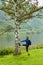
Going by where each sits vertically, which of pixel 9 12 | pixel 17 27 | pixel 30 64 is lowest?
pixel 30 64

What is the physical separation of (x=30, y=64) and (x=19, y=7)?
10.6 m

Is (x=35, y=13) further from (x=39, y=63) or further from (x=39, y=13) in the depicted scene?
(x=39, y=63)

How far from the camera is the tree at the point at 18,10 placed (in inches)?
1206

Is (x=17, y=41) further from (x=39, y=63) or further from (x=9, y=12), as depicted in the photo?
(x=39, y=63)

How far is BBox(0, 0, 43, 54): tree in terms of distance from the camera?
101 feet

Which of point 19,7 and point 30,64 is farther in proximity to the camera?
point 19,7

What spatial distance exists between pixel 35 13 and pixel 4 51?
6.96m

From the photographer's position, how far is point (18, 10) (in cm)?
3075

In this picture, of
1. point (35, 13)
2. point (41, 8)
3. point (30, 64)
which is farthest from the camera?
point (35, 13)

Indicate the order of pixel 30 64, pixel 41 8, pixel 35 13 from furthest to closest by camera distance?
pixel 35 13, pixel 41 8, pixel 30 64

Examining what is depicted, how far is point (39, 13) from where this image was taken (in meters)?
31.5

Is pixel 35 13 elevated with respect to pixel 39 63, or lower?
elevated

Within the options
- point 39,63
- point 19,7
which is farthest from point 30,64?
point 19,7

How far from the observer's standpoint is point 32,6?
31438 millimetres
